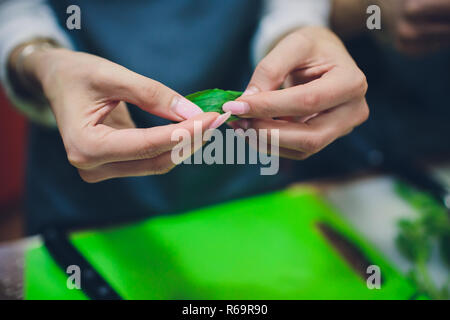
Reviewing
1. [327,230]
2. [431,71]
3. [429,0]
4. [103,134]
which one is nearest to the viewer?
[103,134]

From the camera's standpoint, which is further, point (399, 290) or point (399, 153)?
point (399, 153)

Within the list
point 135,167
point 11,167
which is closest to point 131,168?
point 135,167

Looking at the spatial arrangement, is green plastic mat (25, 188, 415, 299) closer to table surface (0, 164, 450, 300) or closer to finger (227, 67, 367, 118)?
table surface (0, 164, 450, 300)

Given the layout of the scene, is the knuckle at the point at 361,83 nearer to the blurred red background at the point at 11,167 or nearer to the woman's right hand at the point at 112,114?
the woman's right hand at the point at 112,114

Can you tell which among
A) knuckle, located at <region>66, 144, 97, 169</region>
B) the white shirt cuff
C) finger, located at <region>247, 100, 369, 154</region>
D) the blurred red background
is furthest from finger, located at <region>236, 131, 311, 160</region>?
the blurred red background
